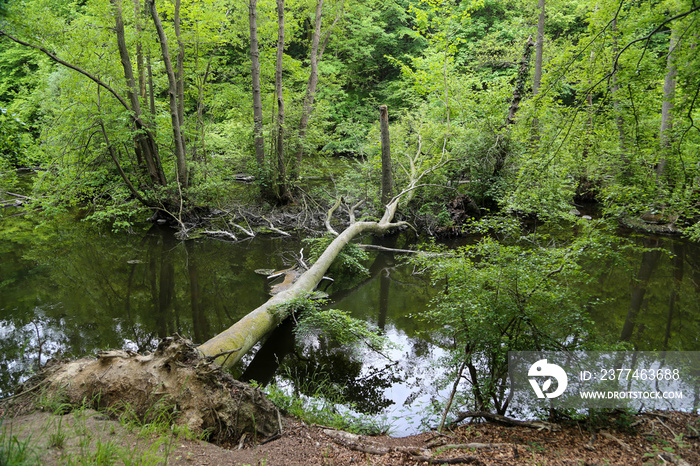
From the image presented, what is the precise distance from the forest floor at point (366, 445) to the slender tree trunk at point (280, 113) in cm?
951

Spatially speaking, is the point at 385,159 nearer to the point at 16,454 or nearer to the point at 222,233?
the point at 222,233

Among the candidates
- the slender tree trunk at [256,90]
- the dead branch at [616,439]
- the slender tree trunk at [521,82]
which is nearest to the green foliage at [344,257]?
the slender tree trunk at [256,90]

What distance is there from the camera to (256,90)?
11758 millimetres

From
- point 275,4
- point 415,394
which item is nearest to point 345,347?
point 415,394

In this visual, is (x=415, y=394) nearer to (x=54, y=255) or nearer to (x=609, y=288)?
(x=609, y=288)

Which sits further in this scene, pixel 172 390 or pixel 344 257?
pixel 344 257

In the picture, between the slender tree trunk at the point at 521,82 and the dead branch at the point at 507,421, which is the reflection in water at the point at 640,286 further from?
the slender tree trunk at the point at 521,82

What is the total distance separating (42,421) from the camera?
8.93 ft

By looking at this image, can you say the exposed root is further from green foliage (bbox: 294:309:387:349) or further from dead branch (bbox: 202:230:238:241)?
dead branch (bbox: 202:230:238:241)

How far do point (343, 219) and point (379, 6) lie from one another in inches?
715

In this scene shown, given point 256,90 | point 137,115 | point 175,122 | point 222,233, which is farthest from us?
point 256,90

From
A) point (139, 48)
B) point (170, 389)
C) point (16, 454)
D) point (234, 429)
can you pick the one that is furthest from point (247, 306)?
point (139, 48)

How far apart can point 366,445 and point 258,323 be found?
255 centimetres

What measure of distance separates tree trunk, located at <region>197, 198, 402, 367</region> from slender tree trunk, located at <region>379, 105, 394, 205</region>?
3324mm
